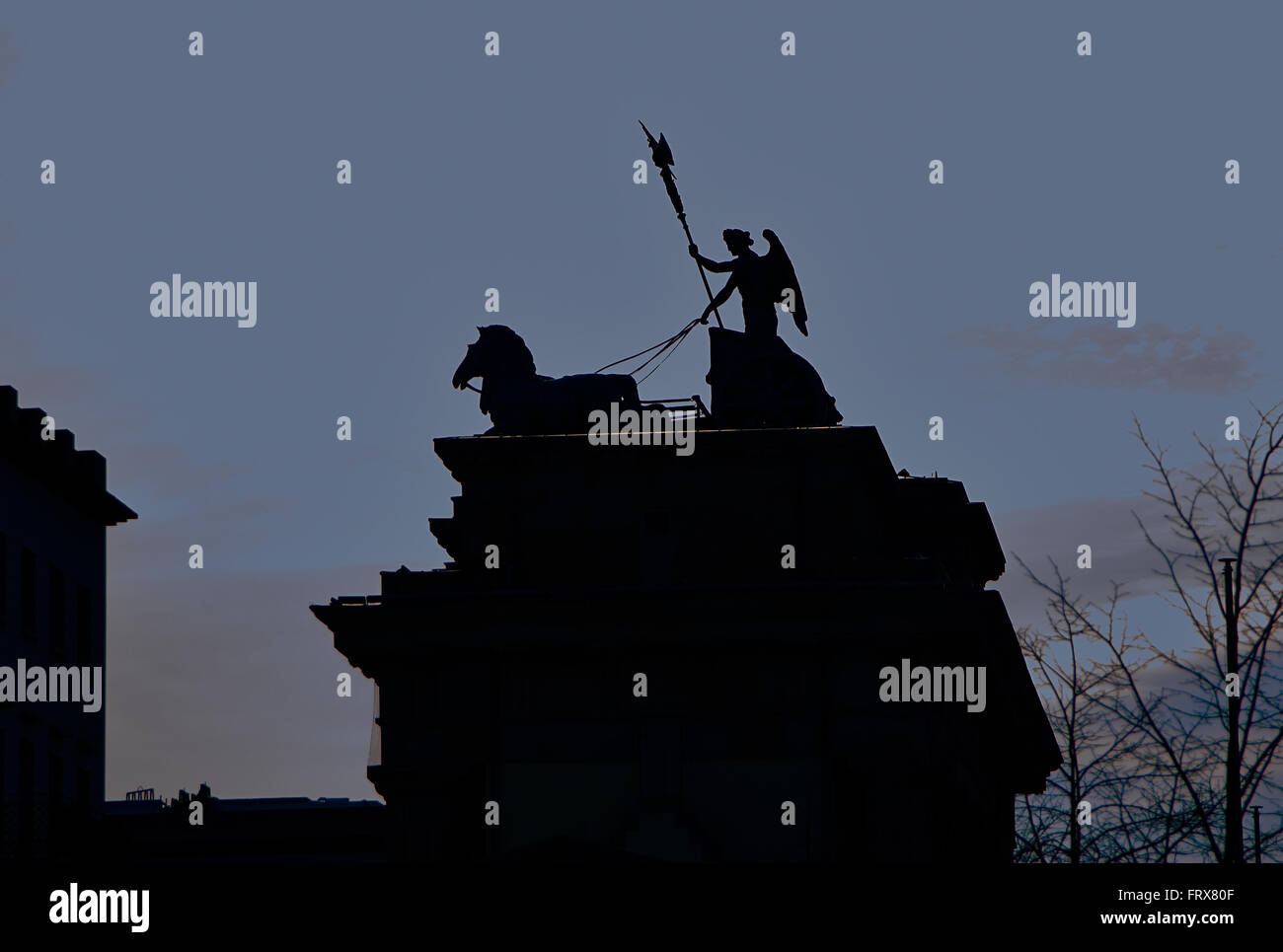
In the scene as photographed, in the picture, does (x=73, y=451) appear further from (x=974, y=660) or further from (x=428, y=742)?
(x=974, y=660)

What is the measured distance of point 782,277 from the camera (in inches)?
1761

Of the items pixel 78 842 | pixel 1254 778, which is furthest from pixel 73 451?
pixel 1254 778

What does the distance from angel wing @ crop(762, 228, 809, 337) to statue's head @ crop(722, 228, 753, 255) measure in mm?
436

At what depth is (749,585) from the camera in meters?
41.6

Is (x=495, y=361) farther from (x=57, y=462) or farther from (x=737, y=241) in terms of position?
(x=57, y=462)

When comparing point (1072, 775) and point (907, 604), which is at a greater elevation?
point (907, 604)

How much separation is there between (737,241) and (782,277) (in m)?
1.13

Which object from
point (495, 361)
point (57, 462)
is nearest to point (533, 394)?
point (495, 361)

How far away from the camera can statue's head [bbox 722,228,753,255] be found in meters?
44.7

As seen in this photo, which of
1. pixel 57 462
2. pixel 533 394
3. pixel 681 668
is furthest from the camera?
pixel 57 462
